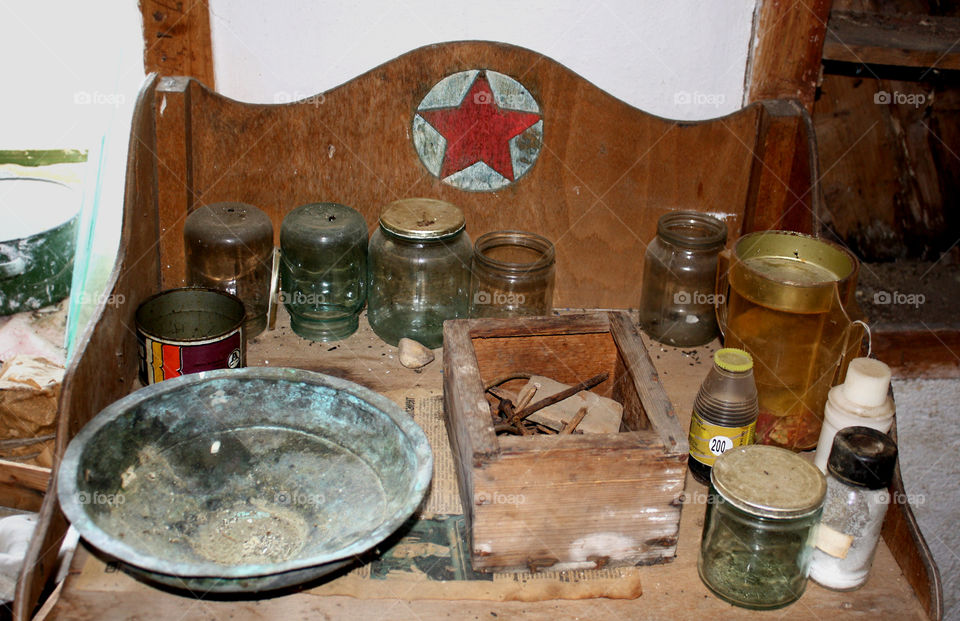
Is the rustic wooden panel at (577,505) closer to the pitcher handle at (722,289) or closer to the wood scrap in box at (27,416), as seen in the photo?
the pitcher handle at (722,289)

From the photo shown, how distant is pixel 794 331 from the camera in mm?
1092

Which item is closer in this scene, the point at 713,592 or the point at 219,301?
the point at 713,592

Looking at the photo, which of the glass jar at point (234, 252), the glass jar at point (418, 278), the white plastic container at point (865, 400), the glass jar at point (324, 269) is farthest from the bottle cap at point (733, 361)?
the glass jar at point (234, 252)

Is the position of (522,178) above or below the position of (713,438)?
above

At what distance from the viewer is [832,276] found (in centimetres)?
114

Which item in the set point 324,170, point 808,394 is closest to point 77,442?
point 324,170

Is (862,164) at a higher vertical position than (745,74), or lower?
lower

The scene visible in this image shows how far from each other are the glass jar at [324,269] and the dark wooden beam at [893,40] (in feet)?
2.74

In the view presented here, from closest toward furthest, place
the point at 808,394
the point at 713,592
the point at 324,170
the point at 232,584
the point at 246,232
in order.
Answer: the point at 232,584, the point at 713,592, the point at 808,394, the point at 246,232, the point at 324,170

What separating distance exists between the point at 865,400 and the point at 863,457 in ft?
0.37

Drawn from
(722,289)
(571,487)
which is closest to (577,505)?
(571,487)

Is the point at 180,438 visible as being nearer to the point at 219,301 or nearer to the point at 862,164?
the point at 219,301

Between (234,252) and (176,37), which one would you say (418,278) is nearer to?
(234,252)

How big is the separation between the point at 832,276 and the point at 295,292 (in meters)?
0.79
